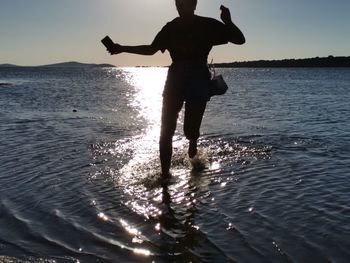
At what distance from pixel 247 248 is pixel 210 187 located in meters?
2.14

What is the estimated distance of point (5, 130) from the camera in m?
13.4

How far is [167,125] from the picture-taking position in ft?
22.6

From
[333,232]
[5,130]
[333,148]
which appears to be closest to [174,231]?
[333,232]

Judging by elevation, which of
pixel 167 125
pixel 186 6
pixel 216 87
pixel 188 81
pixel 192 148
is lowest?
pixel 192 148

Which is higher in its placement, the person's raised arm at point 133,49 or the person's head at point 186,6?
the person's head at point 186,6

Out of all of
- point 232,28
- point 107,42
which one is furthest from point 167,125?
point 232,28

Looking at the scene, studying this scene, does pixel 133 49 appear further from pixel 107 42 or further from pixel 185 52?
pixel 185 52

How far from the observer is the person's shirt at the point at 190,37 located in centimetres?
656

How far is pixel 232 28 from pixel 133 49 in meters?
1.36

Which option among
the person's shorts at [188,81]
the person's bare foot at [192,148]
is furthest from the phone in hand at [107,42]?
the person's bare foot at [192,148]

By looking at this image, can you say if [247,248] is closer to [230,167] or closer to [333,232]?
[333,232]

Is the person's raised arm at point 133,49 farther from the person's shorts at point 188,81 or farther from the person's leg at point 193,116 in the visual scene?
the person's leg at point 193,116

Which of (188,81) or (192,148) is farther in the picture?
(192,148)

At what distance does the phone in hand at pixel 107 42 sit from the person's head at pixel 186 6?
1.08 metres
